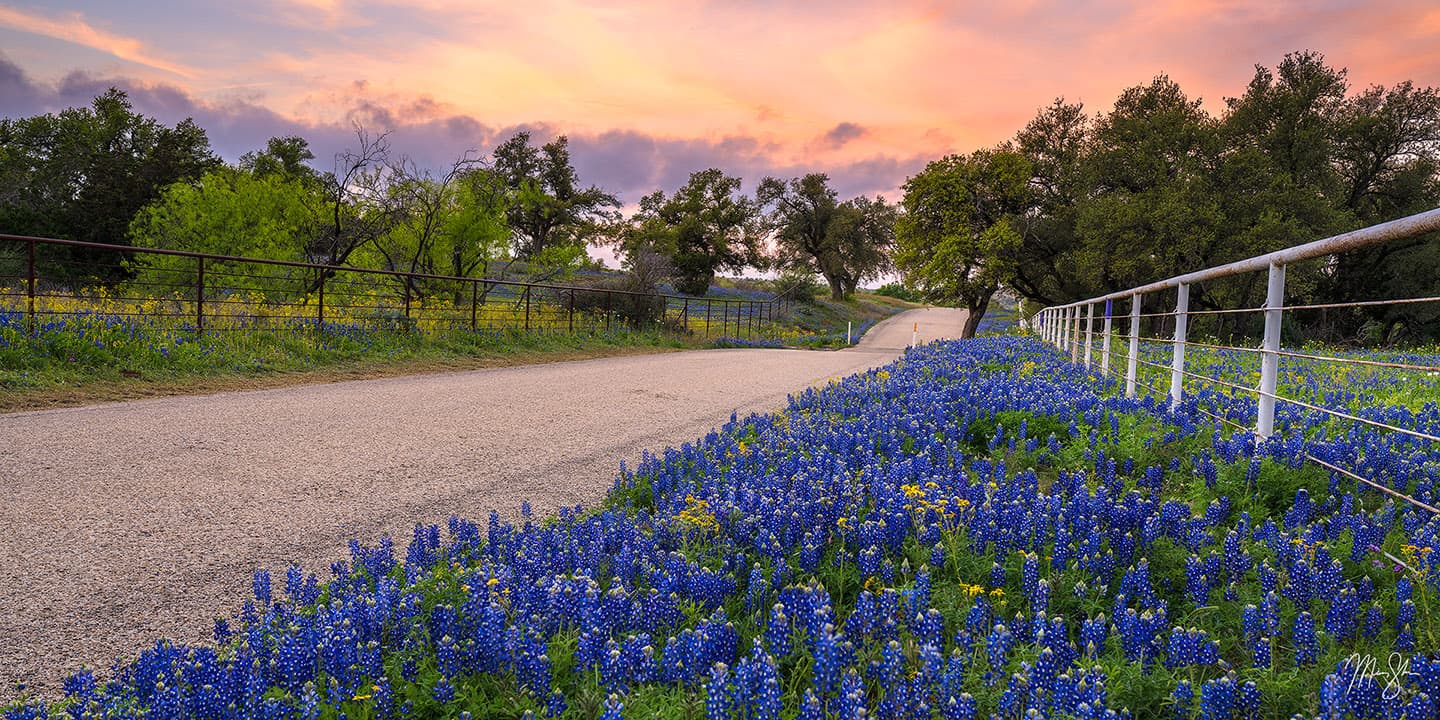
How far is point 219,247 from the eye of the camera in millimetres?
33312

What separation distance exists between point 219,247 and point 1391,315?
2088 inches

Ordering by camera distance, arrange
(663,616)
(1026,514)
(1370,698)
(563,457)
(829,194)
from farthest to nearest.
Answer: (829,194), (563,457), (1026,514), (663,616), (1370,698)

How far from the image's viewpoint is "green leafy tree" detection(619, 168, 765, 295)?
205 feet

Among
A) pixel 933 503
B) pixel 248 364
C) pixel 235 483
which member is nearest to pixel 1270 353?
pixel 933 503

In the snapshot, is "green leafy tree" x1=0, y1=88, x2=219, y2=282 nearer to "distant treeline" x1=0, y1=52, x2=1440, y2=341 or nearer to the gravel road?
"distant treeline" x1=0, y1=52, x2=1440, y2=341

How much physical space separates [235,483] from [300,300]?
53.6 ft

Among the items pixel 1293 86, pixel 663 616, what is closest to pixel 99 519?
pixel 663 616

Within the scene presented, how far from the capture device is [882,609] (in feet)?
8.81

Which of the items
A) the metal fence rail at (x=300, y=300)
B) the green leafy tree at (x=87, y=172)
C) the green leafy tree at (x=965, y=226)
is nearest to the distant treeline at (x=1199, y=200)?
the green leafy tree at (x=965, y=226)

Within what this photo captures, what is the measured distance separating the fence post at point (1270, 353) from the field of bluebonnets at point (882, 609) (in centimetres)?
16

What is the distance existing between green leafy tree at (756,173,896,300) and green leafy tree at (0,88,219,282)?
150 ft

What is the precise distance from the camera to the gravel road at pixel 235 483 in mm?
3439

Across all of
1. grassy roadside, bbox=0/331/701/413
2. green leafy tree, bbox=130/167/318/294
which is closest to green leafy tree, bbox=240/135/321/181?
green leafy tree, bbox=130/167/318/294

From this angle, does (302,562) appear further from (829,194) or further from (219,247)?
(829,194)
